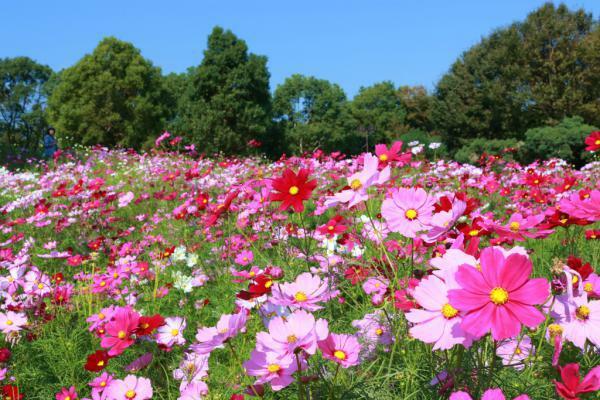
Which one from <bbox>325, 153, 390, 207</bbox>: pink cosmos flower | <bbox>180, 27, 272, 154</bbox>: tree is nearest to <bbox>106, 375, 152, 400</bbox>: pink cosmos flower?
<bbox>325, 153, 390, 207</bbox>: pink cosmos flower

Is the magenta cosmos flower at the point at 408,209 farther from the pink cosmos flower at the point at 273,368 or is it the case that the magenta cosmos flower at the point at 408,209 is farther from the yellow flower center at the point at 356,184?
the pink cosmos flower at the point at 273,368

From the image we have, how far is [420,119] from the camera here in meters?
32.7

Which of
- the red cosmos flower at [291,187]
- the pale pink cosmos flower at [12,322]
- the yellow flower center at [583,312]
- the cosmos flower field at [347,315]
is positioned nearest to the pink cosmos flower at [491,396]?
the cosmos flower field at [347,315]

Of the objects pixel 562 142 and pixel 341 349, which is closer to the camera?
pixel 341 349

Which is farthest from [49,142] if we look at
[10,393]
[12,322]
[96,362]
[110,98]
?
[110,98]

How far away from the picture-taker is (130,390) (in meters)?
1.43

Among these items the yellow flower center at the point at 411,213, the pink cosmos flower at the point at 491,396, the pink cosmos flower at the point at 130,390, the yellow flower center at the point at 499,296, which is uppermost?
the yellow flower center at the point at 411,213

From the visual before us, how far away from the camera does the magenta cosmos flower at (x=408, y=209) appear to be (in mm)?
1186

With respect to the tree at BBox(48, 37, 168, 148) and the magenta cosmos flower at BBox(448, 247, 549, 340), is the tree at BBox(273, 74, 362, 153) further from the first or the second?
the magenta cosmos flower at BBox(448, 247, 549, 340)

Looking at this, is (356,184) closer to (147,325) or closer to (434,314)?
(434,314)

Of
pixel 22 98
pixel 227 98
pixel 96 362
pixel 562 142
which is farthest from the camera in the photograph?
pixel 22 98

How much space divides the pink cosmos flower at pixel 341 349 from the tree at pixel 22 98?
39285 mm

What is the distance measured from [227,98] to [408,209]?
2385 centimetres

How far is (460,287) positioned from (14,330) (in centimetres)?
221
